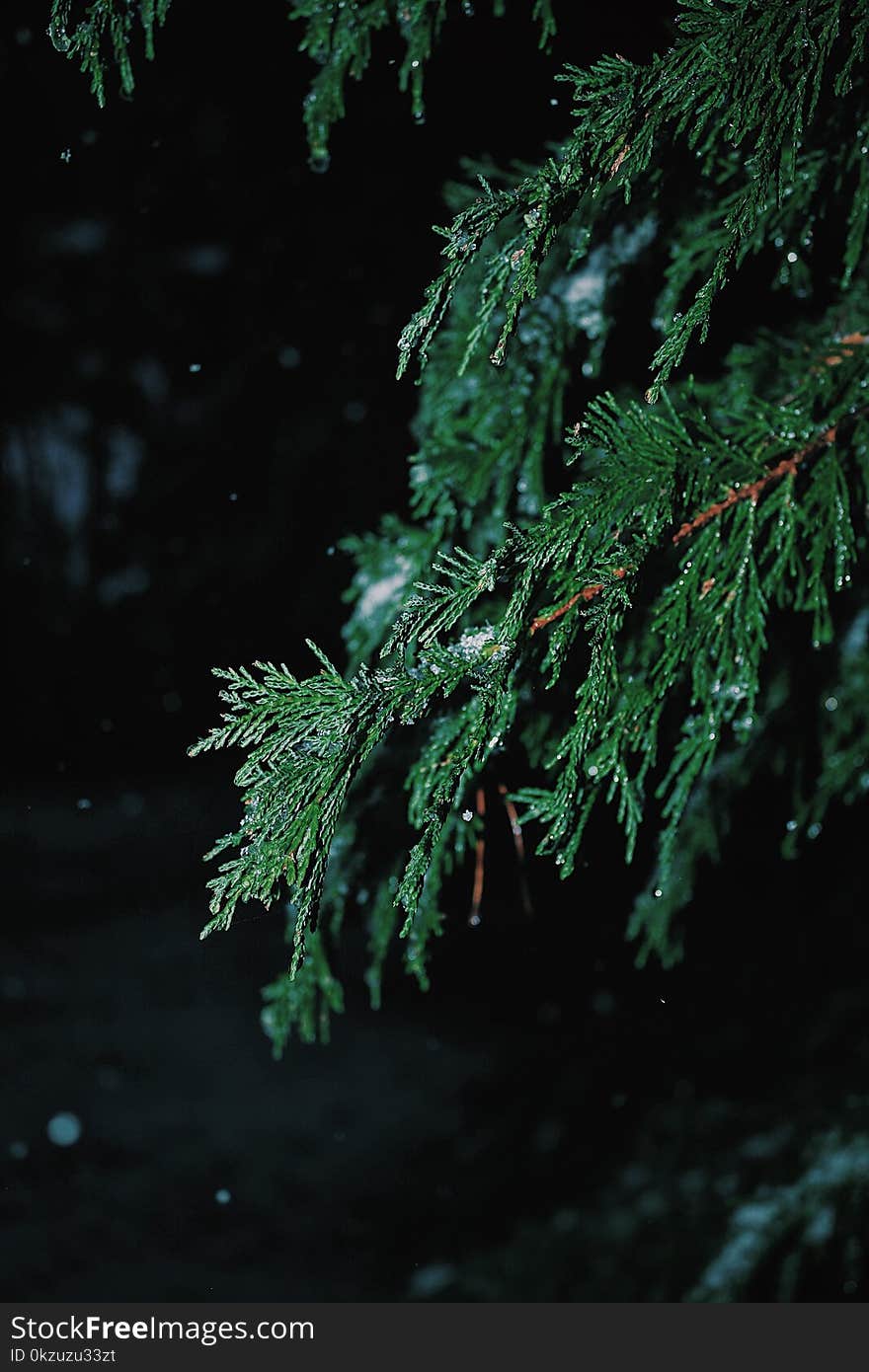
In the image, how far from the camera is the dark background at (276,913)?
9.36 ft

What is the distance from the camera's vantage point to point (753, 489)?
1.30 meters

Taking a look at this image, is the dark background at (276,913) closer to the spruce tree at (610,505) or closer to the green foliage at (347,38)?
the spruce tree at (610,505)

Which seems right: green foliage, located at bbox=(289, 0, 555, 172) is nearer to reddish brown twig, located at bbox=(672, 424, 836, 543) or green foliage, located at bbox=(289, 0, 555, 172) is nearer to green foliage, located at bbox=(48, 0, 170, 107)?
green foliage, located at bbox=(48, 0, 170, 107)

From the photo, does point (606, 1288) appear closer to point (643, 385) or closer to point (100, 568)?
point (643, 385)

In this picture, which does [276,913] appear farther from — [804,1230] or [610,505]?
[610,505]

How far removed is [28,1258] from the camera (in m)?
4.71

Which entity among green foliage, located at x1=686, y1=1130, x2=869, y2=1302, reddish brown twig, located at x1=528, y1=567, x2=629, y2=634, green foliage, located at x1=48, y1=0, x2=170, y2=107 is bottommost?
green foliage, located at x1=686, y1=1130, x2=869, y2=1302

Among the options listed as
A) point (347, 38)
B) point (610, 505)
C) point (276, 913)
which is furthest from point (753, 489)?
point (276, 913)

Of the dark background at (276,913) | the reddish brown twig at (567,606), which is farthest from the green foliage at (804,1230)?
the reddish brown twig at (567,606)

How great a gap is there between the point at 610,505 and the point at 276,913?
3.73 metres

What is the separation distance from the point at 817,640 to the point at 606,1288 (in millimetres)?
2108

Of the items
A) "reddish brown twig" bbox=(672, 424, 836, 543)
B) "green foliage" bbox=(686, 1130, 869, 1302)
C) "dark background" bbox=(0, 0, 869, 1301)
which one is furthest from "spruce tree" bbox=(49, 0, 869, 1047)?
"green foliage" bbox=(686, 1130, 869, 1302)

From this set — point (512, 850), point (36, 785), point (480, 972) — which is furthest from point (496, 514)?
point (36, 785)

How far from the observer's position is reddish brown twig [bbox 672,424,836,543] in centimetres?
129
